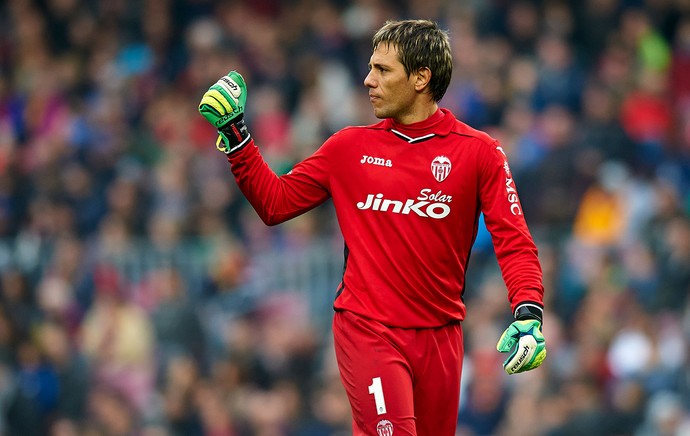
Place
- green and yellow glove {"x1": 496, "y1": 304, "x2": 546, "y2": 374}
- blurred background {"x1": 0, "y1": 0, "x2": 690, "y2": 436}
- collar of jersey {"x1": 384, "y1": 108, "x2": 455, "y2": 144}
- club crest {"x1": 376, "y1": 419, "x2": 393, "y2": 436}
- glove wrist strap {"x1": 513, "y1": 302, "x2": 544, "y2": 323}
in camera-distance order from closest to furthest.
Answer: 1. green and yellow glove {"x1": 496, "y1": 304, "x2": 546, "y2": 374}
2. glove wrist strap {"x1": 513, "y1": 302, "x2": 544, "y2": 323}
3. club crest {"x1": 376, "y1": 419, "x2": 393, "y2": 436}
4. collar of jersey {"x1": 384, "y1": 108, "x2": 455, "y2": 144}
5. blurred background {"x1": 0, "y1": 0, "x2": 690, "y2": 436}

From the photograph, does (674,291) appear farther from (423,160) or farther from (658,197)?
(423,160)

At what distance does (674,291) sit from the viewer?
12.5 meters

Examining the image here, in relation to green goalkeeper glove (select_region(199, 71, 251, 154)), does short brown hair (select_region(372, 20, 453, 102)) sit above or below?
above

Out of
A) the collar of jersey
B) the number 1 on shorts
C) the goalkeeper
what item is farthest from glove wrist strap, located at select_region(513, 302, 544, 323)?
the collar of jersey

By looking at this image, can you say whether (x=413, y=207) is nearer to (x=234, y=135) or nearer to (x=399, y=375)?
(x=399, y=375)

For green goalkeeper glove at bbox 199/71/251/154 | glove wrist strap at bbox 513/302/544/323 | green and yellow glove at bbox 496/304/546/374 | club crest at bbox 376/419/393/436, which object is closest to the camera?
green and yellow glove at bbox 496/304/546/374

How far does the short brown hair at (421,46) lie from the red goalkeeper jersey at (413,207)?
22 cm

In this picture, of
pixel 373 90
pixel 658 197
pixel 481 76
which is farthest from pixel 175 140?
pixel 373 90

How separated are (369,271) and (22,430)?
7327 mm

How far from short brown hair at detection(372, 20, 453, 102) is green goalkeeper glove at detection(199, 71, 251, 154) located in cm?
69

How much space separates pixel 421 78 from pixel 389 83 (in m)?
0.15

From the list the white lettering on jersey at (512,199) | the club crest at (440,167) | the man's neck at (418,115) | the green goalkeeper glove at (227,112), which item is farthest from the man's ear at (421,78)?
the green goalkeeper glove at (227,112)

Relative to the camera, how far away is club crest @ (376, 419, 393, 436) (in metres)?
6.62

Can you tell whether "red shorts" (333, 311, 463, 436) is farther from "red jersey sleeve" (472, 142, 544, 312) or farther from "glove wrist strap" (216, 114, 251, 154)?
"glove wrist strap" (216, 114, 251, 154)
